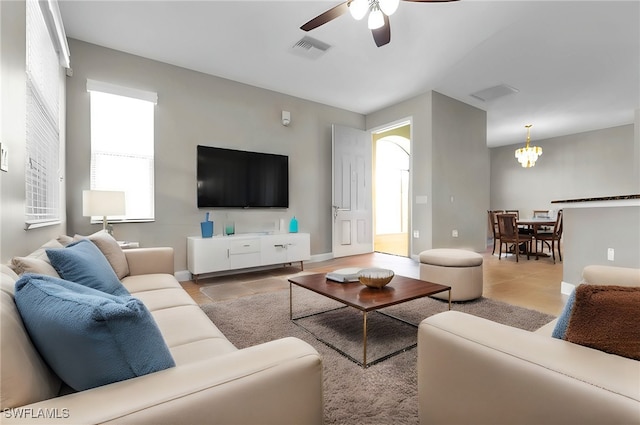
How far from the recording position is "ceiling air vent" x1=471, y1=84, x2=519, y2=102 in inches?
184

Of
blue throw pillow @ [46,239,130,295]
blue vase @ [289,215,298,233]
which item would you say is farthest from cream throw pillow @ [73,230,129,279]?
blue vase @ [289,215,298,233]

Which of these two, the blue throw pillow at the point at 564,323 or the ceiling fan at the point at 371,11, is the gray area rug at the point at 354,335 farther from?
the ceiling fan at the point at 371,11

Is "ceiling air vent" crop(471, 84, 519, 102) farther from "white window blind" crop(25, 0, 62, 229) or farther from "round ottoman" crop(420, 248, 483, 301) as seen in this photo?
"white window blind" crop(25, 0, 62, 229)

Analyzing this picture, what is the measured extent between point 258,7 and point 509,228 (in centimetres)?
516

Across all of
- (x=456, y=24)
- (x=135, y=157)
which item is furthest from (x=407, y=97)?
(x=135, y=157)

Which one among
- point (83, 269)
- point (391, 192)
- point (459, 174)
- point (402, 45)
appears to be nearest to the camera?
point (83, 269)

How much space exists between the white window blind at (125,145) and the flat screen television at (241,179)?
0.63 meters

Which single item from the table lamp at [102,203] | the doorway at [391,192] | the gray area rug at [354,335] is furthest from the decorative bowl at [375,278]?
the doorway at [391,192]

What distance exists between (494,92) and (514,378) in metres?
5.33

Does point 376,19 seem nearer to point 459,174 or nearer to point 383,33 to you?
point 383,33

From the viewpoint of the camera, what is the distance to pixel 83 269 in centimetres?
143

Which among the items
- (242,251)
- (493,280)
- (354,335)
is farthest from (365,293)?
(493,280)

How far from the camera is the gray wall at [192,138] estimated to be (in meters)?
3.27

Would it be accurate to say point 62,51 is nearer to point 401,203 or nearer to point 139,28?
point 139,28
